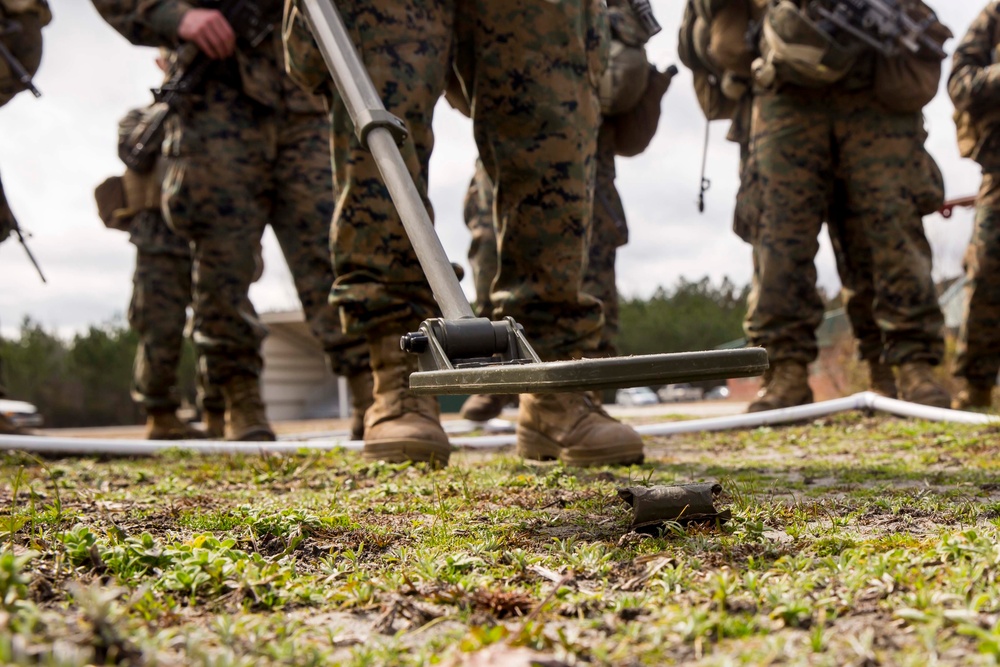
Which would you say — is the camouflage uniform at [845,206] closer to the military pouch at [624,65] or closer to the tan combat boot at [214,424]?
the military pouch at [624,65]

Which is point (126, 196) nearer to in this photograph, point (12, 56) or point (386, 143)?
point (12, 56)

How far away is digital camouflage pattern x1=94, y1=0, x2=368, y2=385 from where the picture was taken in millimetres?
3826

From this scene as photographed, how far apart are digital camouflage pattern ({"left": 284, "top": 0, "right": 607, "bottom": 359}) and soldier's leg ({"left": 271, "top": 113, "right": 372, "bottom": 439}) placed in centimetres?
138

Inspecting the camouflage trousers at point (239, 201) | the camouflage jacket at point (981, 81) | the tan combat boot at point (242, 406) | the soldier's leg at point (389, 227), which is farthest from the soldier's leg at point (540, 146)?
the camouflage jacket at point (981, 81)

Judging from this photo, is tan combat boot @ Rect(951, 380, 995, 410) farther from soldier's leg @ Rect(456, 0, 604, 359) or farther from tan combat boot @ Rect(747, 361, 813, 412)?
soldier's leg @ Rect(456, 0, 604, 359)

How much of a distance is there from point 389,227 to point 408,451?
0.61 m

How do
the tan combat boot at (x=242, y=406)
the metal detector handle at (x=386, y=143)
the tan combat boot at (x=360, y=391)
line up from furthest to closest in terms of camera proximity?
the tan combat boot at (x=242, y=406), the tan combat boot at (x=360, y=391), the metal detector handle at (x=386, y=143)

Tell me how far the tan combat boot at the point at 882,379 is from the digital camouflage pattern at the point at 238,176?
10.8 feet

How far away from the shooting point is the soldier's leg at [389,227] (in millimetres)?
2230

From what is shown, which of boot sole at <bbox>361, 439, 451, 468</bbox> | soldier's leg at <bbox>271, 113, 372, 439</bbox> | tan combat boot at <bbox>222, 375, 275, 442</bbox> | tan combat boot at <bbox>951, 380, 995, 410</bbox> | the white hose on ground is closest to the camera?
boot sole at <bbox>361, 439, 451, 468</bbox>

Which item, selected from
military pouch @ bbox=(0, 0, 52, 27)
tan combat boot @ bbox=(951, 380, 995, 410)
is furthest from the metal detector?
tan combat boot @ bbox=(951, 380, 995, 410)

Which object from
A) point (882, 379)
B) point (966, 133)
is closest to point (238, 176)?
point (882, 379)

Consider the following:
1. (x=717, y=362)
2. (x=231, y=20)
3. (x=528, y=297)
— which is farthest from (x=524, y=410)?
(x=231, y=20)

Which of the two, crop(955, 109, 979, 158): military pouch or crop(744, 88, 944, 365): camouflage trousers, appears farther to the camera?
crop(955, 109, 979, 158): military pouch
